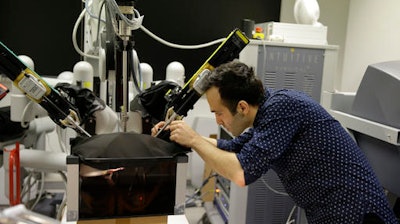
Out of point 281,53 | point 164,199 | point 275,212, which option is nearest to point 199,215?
point 275,212

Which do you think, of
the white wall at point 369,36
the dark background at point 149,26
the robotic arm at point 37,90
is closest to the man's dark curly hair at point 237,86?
the robotic arm at point 37,90

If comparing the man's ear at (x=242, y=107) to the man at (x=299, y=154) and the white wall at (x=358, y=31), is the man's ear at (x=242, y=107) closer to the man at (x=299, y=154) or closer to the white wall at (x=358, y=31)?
the man at (x=299, y=154)

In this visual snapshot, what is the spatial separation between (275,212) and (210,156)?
138 cm

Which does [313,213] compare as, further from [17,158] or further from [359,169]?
[17,158]

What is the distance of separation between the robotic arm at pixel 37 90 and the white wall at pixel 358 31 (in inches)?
94.2

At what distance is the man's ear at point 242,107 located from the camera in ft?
5.06

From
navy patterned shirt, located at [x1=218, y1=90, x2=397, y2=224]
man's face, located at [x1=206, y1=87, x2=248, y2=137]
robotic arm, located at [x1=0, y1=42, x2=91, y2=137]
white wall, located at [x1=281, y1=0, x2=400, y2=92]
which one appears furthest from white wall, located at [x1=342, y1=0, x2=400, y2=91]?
robotic arm, located at [x1=0, y1=42, x2=91, y2=137]

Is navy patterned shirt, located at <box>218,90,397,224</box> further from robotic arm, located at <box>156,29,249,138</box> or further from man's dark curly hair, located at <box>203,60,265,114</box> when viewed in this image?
robotic arm, located at <box>156,29,249,138</box>

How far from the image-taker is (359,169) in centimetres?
148

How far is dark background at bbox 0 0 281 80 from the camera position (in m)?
3.27

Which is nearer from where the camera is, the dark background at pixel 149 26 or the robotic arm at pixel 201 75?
the robotic arm at pixel 201 75

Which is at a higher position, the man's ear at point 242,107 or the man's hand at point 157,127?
the man's ear at point 242,107

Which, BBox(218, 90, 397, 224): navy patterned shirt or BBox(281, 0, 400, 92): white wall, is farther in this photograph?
BBox(281, 0, 400, 92): white wall

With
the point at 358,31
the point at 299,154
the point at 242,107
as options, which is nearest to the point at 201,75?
the point at 242,107
